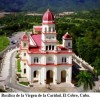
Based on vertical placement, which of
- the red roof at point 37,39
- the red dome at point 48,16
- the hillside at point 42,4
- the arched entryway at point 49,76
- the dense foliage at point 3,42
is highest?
the hillside at point 42,4

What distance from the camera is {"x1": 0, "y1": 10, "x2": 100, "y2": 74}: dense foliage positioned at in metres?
20.6

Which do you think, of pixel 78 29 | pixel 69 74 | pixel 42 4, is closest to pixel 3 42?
pixel 78 29

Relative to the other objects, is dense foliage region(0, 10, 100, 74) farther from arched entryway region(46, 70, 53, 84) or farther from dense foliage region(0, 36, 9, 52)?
arched entryway region(46, 70, 53, 84)

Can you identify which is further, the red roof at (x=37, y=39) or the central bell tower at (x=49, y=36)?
the red roof at (x=37, y=39)

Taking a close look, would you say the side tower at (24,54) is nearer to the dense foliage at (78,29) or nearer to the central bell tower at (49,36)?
the central bell tower at (49,36)

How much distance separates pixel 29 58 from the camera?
15703mm

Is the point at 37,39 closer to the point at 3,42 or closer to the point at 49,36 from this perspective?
the point at 49,36

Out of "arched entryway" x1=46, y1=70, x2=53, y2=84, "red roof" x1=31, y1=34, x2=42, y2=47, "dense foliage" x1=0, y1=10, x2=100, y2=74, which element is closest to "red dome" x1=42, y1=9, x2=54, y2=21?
"red roof" x1=31, y1=34, x2=42, y2=47

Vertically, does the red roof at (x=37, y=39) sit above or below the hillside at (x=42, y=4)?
below

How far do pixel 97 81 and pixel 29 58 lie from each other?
345 centimetres

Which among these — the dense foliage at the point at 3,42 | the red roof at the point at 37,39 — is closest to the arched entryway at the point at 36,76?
the red roof at the point at 37,39

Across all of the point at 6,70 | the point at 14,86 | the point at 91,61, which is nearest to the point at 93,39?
the point at 91,61

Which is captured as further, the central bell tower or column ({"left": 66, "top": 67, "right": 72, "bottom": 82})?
column ({"left": 66, "top": 67, "right": 72, "bottom": 82})

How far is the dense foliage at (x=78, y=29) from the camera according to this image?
20625 millimetres
